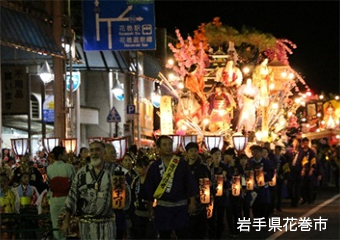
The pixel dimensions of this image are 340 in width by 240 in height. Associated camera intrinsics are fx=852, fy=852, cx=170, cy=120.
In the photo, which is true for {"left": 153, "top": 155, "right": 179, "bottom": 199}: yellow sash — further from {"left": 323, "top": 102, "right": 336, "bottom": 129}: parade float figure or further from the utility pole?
{"left": 323, "top": 102, "right": 336, "bottom": 129}: parade float figure

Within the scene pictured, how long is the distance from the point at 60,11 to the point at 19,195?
59.2 feet

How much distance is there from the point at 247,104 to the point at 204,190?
2040cm

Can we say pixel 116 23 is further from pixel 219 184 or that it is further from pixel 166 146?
pixel 166 146

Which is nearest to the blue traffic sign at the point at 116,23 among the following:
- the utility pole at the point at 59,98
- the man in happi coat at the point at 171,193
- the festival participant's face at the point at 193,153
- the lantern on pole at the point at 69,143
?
the utility pole at the point at 59,98

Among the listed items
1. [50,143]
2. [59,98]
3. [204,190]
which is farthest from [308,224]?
[59,98]

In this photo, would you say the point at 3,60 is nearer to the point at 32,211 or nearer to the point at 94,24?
the point at 94,24

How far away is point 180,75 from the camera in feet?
122

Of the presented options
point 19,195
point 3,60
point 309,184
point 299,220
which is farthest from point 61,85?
point 19,195

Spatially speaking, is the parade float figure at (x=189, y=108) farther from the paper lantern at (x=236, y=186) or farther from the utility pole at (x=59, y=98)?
the paper lantern at (x=236, y=186)

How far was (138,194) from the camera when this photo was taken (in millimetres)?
14461

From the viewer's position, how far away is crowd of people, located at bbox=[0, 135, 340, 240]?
10.9 m

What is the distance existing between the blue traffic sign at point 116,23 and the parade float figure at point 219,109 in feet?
18.7

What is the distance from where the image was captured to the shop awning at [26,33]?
28.8 m

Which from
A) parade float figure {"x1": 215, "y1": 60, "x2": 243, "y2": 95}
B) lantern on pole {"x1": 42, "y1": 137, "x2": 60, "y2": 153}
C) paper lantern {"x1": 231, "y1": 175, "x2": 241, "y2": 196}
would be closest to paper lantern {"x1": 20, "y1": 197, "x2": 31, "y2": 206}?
paper lantern {"x1": 231, "y1": 175, "x2": 241, "y2": 196}
